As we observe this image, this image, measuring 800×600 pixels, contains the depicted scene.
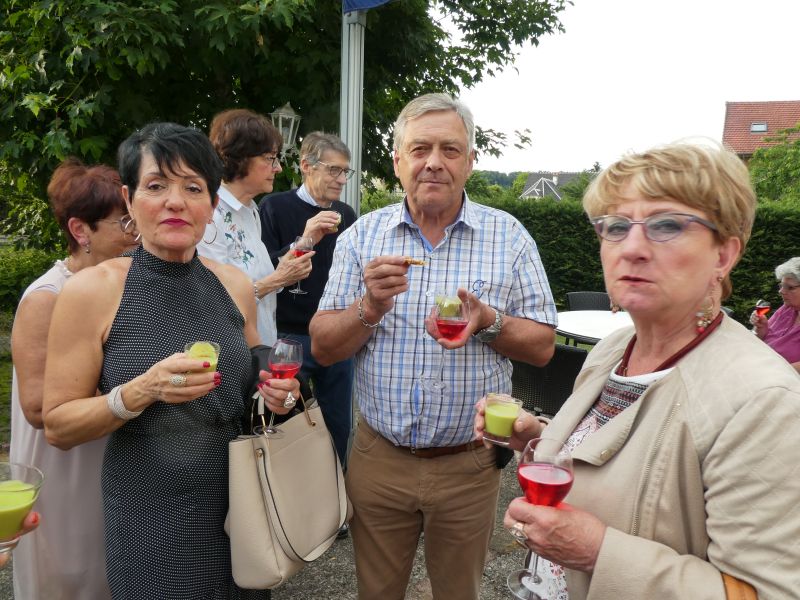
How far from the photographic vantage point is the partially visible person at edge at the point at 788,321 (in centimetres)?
498

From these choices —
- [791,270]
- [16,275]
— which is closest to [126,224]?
[791,270]

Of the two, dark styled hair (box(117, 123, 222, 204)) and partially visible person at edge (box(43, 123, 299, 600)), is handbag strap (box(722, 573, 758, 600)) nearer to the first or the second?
partially visible person at edge (box(43, 123, 299, 600))

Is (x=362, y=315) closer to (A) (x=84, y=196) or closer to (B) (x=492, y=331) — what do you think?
(B) (x=492, y=331)

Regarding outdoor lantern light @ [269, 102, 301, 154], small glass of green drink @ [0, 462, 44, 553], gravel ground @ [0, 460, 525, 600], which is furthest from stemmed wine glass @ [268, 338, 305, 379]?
outdoor lantern light @ [269, 102, 301, 154]

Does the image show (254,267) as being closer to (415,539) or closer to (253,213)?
(253,213)

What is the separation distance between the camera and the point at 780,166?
2823cm

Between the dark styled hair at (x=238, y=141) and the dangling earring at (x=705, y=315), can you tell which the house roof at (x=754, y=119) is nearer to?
the dark styled hair at (x=238, y=141)

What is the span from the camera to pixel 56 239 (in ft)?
23.7

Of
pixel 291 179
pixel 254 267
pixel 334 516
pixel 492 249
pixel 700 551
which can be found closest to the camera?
pixel 700 551

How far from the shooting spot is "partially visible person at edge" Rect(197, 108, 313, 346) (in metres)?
3.34

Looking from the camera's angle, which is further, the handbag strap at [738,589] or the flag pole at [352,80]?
the flag pole at [352,80]

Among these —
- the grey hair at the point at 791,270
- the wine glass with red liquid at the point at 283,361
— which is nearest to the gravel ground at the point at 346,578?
the wine glass with red liquid at the point at 283,361

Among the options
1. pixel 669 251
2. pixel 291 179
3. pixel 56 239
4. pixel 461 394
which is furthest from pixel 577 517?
pixel 56 239

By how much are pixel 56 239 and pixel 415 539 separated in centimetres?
652
